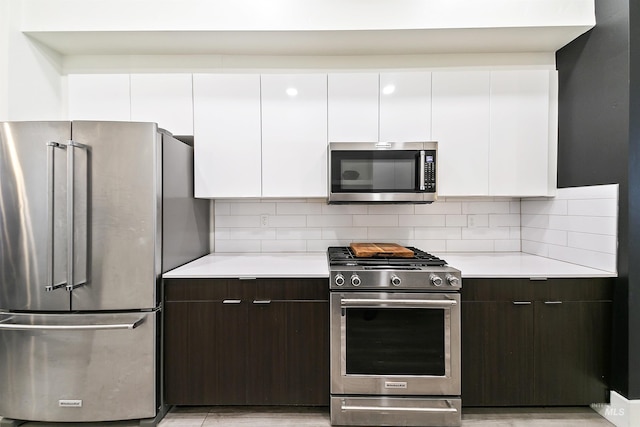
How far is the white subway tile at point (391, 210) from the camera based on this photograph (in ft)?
8.77

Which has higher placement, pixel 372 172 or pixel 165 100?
pixel 165 100

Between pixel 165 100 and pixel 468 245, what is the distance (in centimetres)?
269

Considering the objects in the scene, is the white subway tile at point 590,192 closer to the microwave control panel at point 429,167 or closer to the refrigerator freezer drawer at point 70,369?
the microwave control panel at point 429,167

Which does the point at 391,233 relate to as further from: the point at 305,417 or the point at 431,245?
the point at 305,417

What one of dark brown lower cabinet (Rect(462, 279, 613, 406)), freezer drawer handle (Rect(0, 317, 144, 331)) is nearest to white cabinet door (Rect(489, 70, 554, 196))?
dark brown lower cabinet (Rect(462, 279, 613, 406))

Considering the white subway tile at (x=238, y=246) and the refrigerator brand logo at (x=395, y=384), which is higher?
the white subway tile at (x=238, y=246)

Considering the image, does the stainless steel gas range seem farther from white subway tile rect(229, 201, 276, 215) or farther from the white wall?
the white wall

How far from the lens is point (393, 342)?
1881 mm

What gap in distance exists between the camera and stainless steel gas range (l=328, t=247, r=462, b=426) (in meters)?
1.84

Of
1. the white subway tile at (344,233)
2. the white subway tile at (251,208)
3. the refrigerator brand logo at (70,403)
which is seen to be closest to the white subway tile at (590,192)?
the white subway tile at (344,233)

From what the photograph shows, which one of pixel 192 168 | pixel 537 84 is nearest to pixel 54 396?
pixel 192 168

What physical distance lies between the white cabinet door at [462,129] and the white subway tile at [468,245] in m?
0.53

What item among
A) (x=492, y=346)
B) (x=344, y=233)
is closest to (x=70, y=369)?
(x=344, y=233)

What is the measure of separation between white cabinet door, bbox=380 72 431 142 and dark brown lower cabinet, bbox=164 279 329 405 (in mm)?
1245
